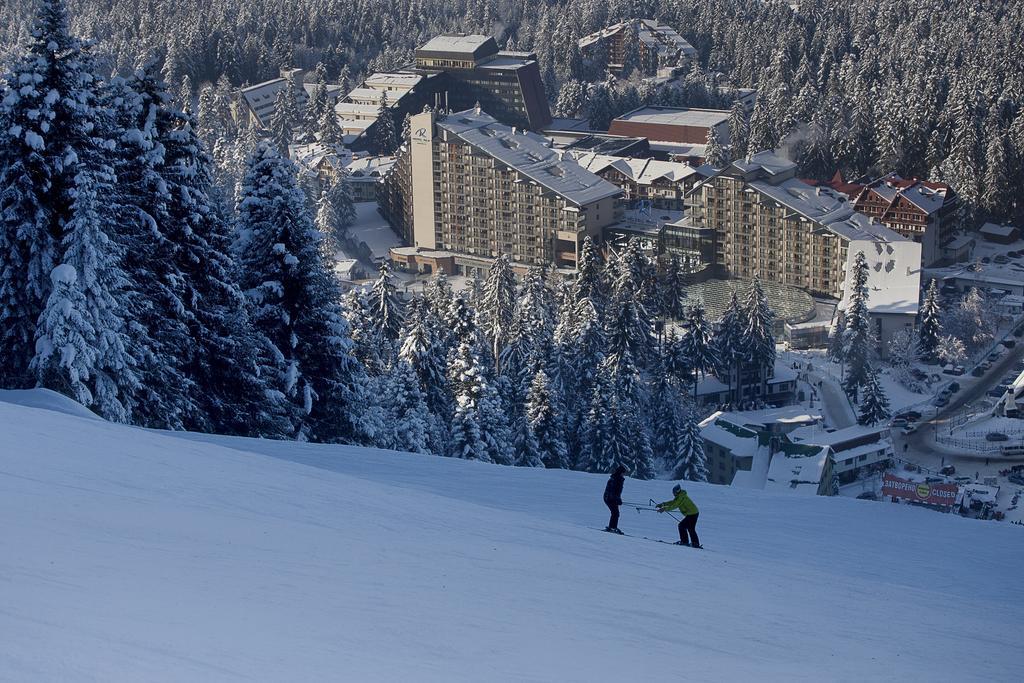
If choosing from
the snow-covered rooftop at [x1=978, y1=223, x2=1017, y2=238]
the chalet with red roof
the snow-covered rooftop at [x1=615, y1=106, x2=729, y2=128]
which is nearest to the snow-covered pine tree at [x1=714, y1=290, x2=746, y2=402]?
the chalet with red roof

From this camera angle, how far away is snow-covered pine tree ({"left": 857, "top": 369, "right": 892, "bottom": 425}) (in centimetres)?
3581

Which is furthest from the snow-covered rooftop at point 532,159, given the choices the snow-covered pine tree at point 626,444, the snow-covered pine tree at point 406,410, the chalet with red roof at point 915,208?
the snow-covered pine tree at point 406,410

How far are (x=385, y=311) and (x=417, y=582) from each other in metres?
23.4

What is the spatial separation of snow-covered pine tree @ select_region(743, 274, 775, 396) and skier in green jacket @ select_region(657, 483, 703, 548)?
28.1m

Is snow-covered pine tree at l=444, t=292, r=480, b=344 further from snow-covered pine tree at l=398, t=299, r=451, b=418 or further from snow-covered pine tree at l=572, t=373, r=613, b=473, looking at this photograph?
snow-covered pine tree at l=572, t=373, r=613, b=473

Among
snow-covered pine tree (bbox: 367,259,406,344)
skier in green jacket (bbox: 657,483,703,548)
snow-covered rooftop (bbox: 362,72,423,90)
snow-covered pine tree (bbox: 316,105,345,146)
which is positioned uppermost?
snow-covered rooftop (bbox: 362,72,423,90)

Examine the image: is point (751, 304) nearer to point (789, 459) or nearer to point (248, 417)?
point (789, 459)

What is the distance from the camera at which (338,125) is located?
7438cm

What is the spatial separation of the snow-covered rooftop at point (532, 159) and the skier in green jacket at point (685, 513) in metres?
42.5

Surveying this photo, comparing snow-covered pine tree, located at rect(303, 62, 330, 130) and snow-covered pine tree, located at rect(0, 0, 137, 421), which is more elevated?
snow-covered pine tree, located at rect(0, 0, 137, 421)

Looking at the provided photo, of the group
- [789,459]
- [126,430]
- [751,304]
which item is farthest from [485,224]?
[126,430]

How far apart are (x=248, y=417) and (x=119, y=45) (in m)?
86.3

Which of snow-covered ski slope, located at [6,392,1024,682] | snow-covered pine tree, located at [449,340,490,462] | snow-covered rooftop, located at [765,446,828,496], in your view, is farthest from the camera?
snow-covered rooftop, located at [765,446,828,496]

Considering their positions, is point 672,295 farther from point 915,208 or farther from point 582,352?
point 582,352
